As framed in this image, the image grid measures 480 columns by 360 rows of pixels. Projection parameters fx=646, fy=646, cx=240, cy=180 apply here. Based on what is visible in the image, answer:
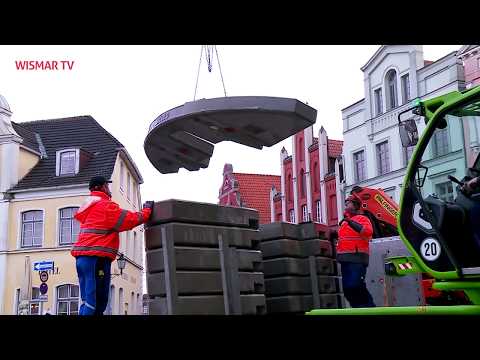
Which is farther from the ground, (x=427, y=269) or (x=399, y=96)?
(x=399, y=96)

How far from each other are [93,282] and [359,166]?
1.94 meters

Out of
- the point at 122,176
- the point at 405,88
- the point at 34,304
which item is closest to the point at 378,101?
the point at 405,88

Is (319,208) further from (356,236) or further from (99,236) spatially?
(99,236)

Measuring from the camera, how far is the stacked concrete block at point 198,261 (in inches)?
155

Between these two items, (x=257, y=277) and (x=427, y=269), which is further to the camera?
(x=257, y=277)

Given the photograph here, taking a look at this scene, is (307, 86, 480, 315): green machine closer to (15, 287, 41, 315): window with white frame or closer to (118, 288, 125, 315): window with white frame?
(118, 288, 125, 315): window with white frame

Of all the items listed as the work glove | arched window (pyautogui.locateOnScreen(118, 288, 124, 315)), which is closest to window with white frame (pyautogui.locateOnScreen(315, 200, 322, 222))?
the work glove

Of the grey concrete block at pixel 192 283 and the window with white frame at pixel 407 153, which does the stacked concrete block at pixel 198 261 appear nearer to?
the grey concrete block at pixel 192 283

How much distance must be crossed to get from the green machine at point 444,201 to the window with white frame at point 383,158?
0.94 feet

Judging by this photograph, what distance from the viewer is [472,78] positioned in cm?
377
